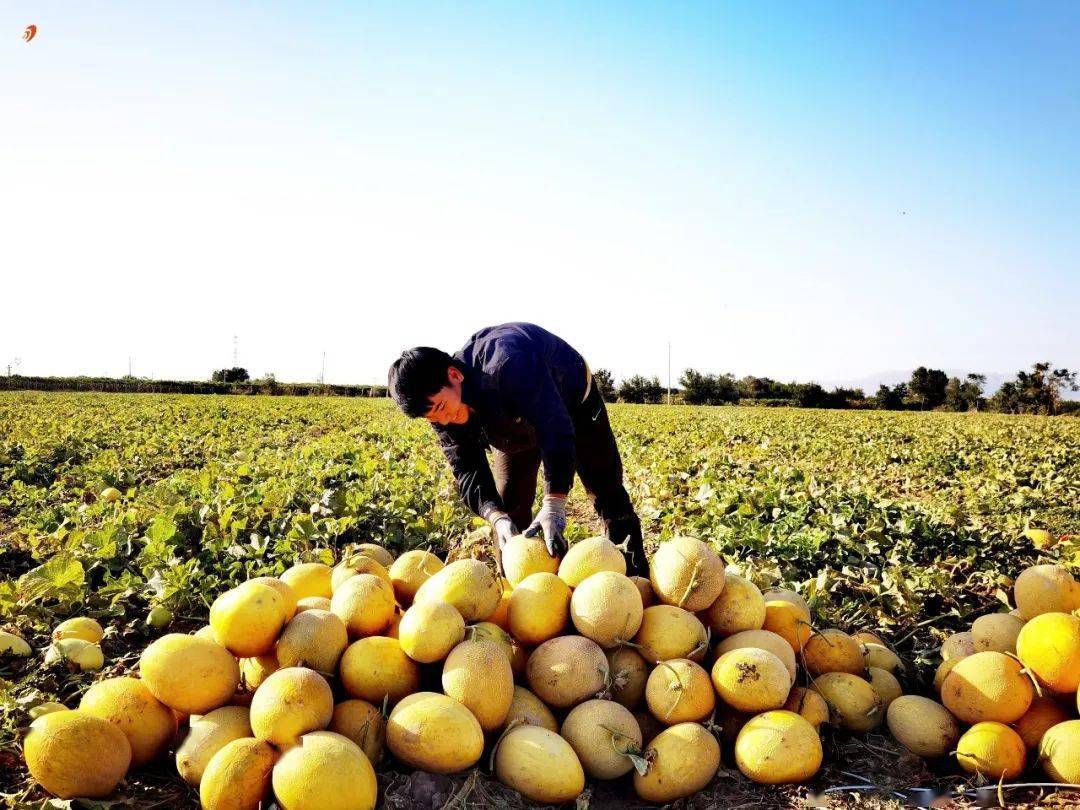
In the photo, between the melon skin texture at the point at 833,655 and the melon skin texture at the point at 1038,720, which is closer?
the melon skin texture at the point at 1038,720

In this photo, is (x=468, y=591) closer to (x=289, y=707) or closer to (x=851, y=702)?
(x=289, y=707)

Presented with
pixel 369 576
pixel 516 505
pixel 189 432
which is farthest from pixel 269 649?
pixel 189 432

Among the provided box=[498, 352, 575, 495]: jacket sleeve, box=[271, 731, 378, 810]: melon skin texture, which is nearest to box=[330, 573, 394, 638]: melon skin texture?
box=[271, 731, 378, 810]: melon skin texture

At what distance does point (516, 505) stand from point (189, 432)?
43.3ft

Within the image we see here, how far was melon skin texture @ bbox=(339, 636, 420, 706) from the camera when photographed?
2.44m

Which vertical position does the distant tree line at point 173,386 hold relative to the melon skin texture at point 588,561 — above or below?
above

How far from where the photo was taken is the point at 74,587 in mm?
3947

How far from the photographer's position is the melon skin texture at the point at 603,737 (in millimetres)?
2422

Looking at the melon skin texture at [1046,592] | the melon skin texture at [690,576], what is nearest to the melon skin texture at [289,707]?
the melon skin texture at [690,576]

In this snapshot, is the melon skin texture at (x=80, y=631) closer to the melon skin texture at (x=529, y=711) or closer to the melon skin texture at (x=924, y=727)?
the melon skin texture at (x=529, y=711)

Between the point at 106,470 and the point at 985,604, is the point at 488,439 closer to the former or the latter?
the point at 985,604

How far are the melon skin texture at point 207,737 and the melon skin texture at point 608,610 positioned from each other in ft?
4.00

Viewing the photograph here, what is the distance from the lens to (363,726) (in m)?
2.31

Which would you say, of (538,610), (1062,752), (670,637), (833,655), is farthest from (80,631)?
(1062,752)
